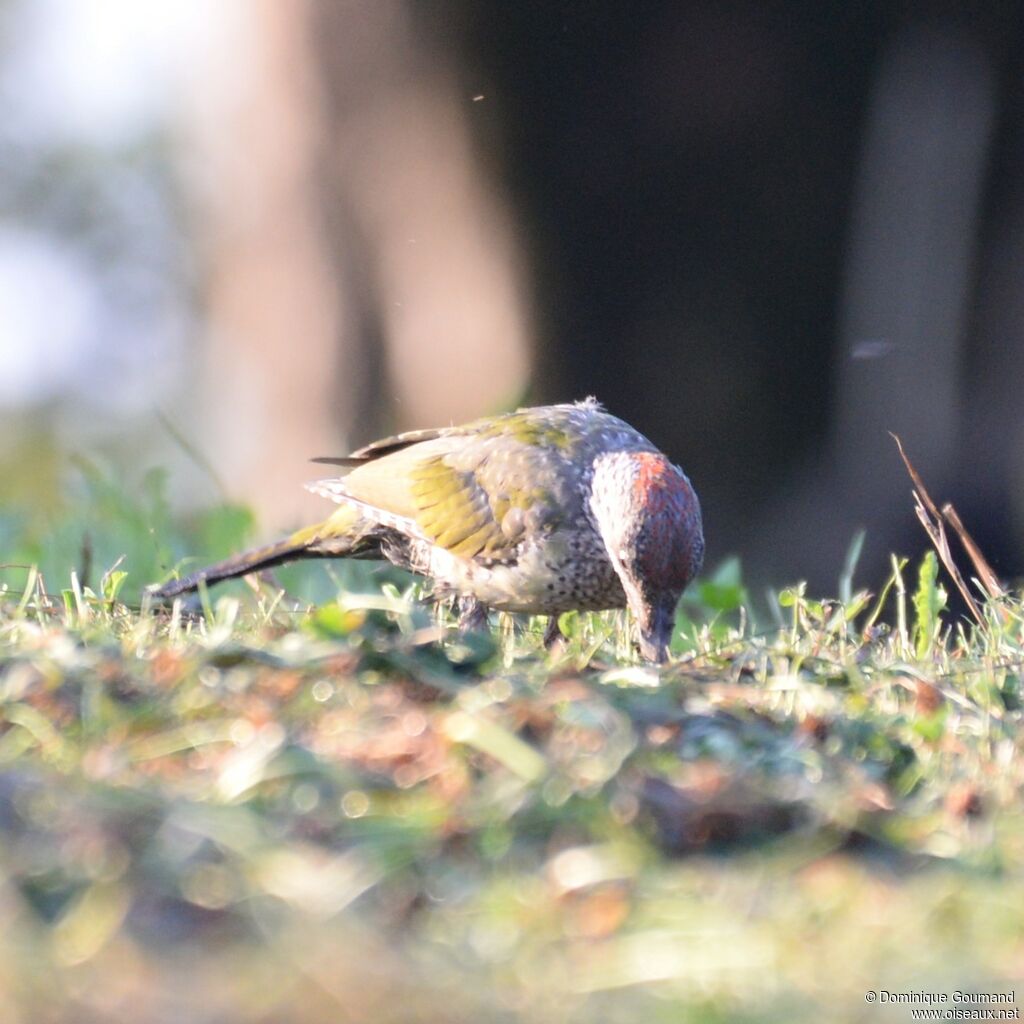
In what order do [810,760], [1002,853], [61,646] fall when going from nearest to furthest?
1. [1002,853]
2. [810,760]
3. [61,646]

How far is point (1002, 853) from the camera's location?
2523mm

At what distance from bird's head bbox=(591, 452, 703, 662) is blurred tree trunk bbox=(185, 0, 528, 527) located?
143 inches

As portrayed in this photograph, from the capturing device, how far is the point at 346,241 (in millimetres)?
10344

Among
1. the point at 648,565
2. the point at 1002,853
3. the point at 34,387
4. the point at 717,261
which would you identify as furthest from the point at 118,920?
the point at 34,387

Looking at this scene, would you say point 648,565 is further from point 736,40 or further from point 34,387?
point 34,387

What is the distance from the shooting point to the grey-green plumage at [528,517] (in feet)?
16.2

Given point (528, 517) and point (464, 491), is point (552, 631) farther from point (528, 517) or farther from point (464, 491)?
point (464, 491)

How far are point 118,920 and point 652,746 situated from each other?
1167 millimetres

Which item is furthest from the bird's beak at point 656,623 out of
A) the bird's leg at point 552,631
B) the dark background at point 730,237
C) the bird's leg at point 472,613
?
the dark background at point 730,237

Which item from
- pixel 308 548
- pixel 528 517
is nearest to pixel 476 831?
pixel 528 517

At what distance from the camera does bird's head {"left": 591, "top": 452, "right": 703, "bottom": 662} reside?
15.9 ft

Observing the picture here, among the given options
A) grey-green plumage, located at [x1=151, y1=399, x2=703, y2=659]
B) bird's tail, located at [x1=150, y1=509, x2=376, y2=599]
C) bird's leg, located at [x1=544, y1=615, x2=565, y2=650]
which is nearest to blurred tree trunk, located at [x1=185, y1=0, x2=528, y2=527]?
bird's tail, located at [x1=150, y1=509, x2=376, y2=599]

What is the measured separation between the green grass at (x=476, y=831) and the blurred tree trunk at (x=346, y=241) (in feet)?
17.7

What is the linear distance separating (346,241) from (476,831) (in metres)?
8.24
